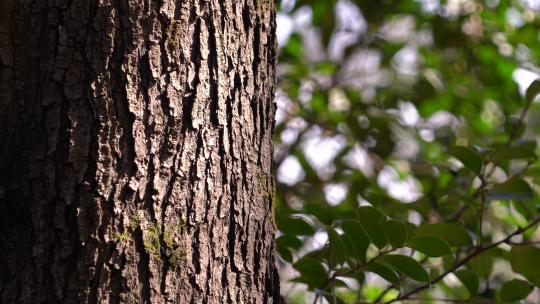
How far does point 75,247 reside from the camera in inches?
33.5

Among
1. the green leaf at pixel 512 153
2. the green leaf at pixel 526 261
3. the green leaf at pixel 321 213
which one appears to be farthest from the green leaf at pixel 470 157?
the green leaf at pixel 321 213

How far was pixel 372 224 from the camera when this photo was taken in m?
1.18

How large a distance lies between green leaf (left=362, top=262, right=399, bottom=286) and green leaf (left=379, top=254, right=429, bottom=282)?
1 centimetres

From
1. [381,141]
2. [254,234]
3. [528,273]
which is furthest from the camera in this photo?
[381,141]

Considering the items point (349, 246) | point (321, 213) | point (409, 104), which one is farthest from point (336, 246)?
point (409, 104)

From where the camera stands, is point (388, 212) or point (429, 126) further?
point (429, 126)

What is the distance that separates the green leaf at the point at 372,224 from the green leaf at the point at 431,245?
0.05m

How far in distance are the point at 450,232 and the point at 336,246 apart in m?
0.22

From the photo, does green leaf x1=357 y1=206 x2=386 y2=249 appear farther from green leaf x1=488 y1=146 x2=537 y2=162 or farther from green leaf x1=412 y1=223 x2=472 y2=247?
green leaf x1=488 y1=146 x2=537 y2=162

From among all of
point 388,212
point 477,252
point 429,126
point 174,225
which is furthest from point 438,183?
point 174,225

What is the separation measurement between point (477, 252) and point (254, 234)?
513 millimetres

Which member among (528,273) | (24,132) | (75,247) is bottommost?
(528,273)

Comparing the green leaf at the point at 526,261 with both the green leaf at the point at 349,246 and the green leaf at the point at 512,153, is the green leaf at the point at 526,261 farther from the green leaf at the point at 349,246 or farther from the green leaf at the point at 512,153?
the green leaf at the point at 349,246

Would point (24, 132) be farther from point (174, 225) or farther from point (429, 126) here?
point (429, 126)
